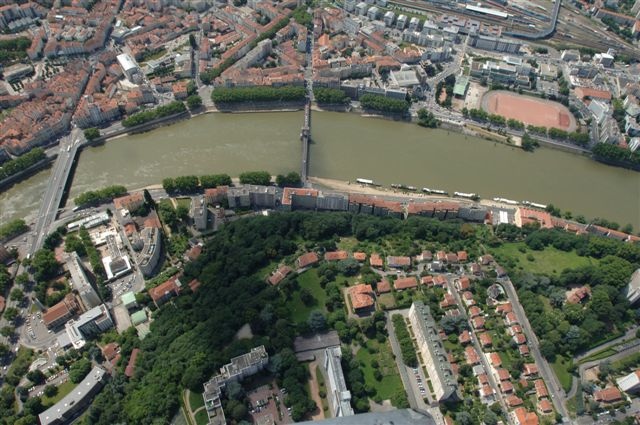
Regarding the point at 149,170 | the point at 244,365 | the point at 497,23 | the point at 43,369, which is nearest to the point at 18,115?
the point at 149,170

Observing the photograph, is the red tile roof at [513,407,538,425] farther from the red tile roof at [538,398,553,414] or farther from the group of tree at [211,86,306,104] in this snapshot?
the group of tree at [211,86,306,104]

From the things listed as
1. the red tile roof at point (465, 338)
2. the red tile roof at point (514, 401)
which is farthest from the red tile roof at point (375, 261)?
the red tile roof at point (514, 401)

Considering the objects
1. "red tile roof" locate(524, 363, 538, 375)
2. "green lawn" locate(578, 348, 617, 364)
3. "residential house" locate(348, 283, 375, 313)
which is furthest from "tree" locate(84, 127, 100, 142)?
"green lawn" locate(578, 348, 617, 364)

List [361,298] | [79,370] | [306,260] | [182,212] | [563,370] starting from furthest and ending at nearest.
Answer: [182,212], [306,260], [361,298], [563,370], [79,370]

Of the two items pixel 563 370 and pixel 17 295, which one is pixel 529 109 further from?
pixel 17 295

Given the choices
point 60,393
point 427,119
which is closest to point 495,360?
point 60,393

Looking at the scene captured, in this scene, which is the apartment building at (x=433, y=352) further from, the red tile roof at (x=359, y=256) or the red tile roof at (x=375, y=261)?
the red tile roof at (x=359, y=256)
